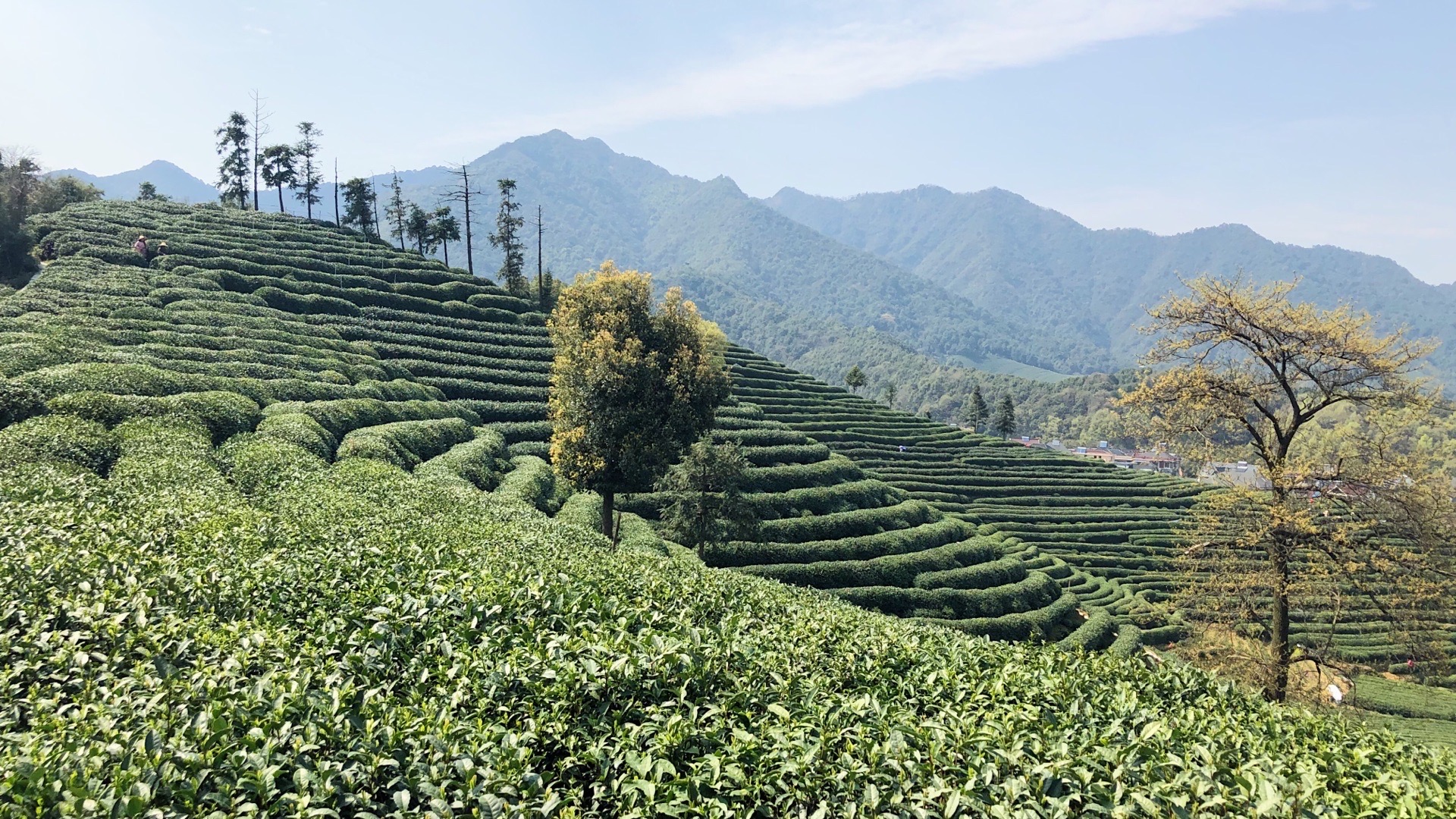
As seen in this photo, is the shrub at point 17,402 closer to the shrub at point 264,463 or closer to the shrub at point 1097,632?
the shrub at point 264,463

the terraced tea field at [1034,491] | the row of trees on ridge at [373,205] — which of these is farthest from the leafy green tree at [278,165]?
the terraced tea field at [1034,491]

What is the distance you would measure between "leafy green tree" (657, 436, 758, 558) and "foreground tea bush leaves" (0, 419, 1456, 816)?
1986 centimetres

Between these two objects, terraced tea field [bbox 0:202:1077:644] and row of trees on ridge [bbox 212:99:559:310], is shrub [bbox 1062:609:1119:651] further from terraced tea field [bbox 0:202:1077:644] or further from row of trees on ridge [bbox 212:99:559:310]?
row of trees on ridge [bbox 212:99:559:310]

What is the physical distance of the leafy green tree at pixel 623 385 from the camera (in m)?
24.5

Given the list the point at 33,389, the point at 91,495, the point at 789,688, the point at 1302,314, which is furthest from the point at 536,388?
the point at 789,688

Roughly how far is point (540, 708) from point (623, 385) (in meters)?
19.0

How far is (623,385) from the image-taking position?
953 inches

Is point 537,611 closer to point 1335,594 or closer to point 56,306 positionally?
point 1335,594

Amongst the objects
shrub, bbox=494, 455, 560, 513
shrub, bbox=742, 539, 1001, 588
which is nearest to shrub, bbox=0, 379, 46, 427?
shrub, bbox=494, 455, 560, 513

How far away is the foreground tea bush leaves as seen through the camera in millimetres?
4445

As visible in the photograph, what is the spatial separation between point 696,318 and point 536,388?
826 inches

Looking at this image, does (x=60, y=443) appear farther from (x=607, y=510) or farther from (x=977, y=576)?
(x=977, y=576)

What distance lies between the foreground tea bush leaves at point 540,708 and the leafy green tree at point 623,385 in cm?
1554

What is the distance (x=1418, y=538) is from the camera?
15406mm
